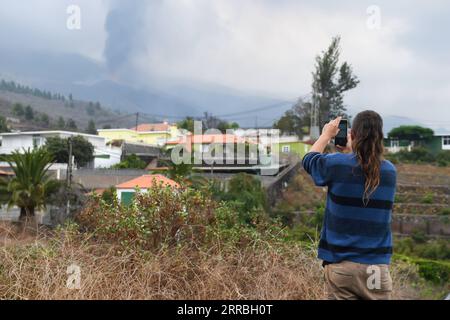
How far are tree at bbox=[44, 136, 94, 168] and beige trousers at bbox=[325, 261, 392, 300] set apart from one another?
42187mm

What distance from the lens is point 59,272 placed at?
420 cm

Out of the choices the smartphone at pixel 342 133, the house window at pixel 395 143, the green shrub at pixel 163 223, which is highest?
the house window at pixel 395 143

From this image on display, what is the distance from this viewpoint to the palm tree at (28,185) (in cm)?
2539

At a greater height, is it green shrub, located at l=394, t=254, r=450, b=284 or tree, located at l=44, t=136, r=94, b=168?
tree, located at l=44, t=136, r=94, b=168

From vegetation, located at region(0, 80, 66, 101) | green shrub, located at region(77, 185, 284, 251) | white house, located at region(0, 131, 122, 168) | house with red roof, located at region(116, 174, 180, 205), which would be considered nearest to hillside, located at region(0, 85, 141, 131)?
vegetation, located at region(0, 80, 66, 101)

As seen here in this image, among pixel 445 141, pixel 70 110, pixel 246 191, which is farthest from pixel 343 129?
pixel 70 110

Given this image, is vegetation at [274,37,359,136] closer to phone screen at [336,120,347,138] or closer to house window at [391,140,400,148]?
house window at [391,140,400,148]

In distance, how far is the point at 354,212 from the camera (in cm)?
281

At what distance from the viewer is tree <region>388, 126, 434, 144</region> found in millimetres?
52509

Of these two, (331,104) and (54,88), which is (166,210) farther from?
(54,88)

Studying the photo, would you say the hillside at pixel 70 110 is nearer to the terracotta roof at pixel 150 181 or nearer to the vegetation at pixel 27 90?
the vegetation at pixel 27 90

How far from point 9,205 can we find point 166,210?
2237 centimetres

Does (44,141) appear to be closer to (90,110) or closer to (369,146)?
(369,146)

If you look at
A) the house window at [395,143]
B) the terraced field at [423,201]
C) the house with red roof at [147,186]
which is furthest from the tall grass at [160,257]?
the house window at [395,143]
